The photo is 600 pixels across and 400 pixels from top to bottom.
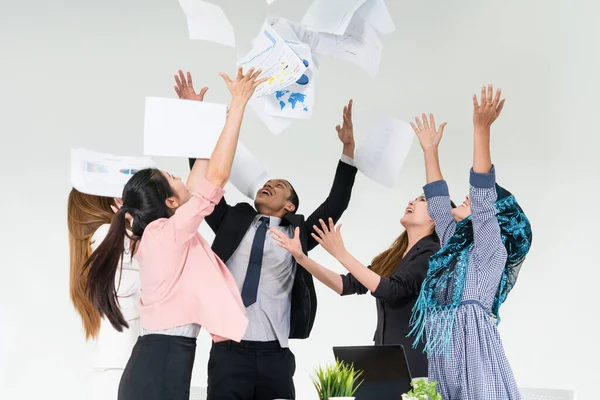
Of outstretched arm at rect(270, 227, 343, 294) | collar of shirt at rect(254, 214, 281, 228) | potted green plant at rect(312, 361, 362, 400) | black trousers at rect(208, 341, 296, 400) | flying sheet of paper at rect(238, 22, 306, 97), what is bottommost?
black trousers at rect(208, 341, 296, 400)

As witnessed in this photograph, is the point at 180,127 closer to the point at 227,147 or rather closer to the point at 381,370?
the point at 227,147

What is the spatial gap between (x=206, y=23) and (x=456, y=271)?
1348 millimetres

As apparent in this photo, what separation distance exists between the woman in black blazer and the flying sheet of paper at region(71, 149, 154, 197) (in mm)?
628

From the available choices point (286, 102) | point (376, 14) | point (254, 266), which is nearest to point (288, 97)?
point (286, 102)

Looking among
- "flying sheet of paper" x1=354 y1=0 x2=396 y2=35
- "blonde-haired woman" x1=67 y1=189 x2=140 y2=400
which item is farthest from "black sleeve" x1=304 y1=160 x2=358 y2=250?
"blonde-haired woman" x1=67 y1=189 x2=140 y2=400

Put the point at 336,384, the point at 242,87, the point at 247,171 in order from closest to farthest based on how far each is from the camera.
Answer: the point at 336,384
the point at 242,87
the point at 247,171

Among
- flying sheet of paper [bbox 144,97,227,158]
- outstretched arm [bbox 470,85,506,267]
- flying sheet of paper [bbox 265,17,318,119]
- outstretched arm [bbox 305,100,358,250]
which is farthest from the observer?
A: outstretched arm [bbox 305,100,358,250]

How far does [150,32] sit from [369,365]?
313 centimetres

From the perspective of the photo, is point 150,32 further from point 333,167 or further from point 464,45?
point 464,45

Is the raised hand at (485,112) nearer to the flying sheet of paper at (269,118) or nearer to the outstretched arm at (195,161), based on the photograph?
the flying sheet of paper at (269,118)

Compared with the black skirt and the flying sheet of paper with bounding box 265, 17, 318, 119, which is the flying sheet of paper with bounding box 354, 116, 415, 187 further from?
the black skirt

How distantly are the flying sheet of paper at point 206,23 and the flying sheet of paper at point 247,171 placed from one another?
0.50m

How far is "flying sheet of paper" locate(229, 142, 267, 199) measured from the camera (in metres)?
3.18

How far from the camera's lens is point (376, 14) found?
3.03 m
